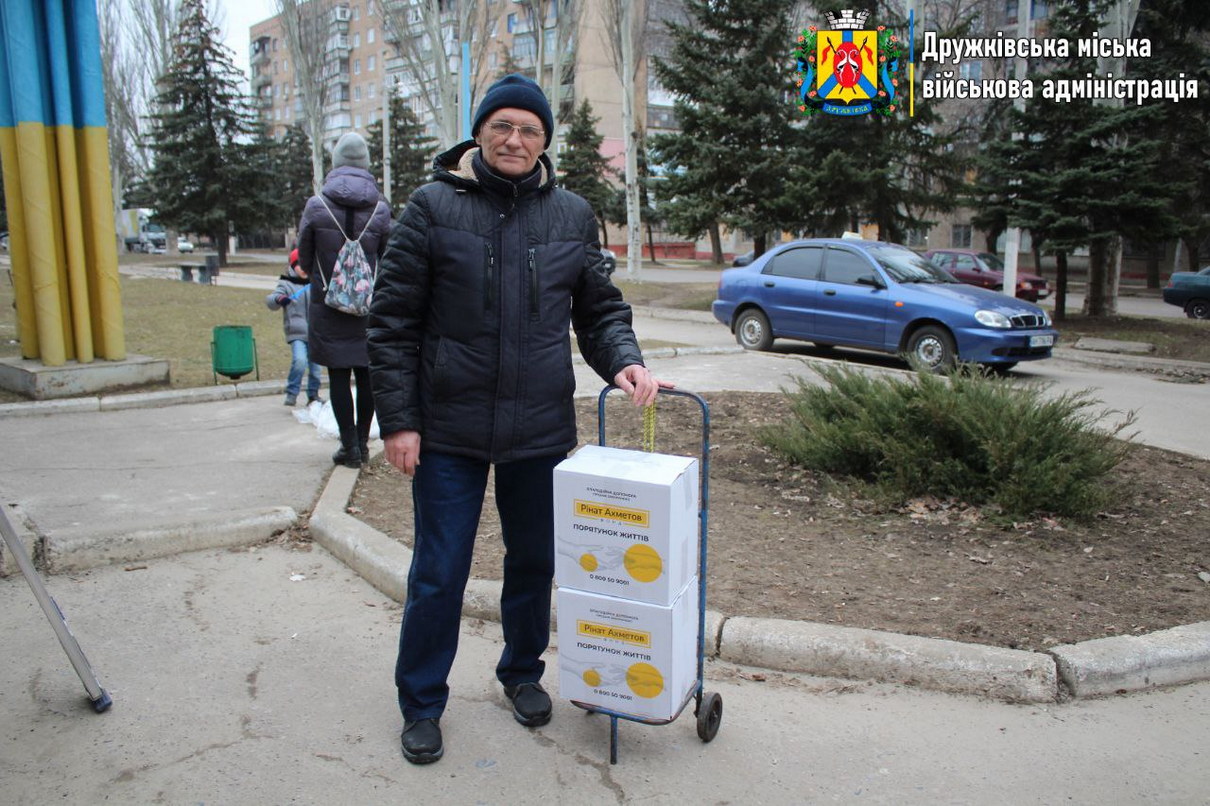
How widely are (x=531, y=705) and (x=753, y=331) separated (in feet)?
37.8

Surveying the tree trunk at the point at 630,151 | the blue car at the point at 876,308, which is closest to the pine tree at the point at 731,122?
the tree trunk at the point at 630,151

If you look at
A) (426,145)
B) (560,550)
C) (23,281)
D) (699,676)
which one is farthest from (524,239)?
(426,145)

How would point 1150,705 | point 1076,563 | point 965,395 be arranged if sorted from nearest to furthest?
point 1150,705, point 1076,563, point 965,395

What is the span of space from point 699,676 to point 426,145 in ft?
164

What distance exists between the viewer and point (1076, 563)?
4.61 meters

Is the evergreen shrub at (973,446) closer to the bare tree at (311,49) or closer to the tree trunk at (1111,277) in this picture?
the tree trunk at (1111,277)

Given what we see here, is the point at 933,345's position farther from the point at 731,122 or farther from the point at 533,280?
the point at 731,122

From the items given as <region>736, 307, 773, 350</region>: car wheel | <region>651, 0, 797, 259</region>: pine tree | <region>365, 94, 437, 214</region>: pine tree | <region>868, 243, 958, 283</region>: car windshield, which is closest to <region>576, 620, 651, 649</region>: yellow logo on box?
<region>868, 243, 958, 283</region>: car windshield

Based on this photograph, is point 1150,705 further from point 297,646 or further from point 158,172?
point 158,172

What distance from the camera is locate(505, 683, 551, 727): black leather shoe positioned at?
3.27m

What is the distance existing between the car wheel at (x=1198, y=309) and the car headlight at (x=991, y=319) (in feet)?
51.3

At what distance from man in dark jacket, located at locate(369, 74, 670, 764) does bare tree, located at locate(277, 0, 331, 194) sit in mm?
40151

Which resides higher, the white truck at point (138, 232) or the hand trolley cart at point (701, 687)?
the white truck at point (138, 232)

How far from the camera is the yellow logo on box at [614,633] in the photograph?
290 cm
